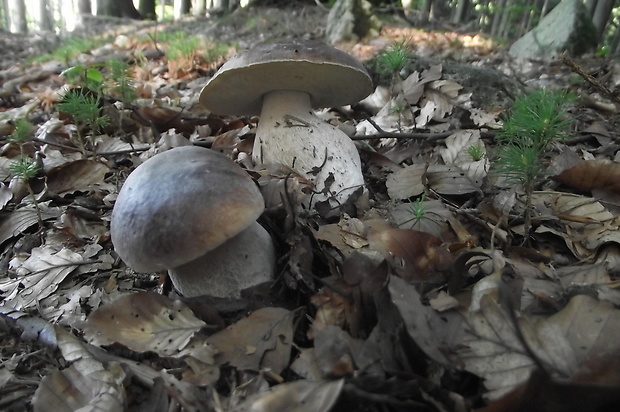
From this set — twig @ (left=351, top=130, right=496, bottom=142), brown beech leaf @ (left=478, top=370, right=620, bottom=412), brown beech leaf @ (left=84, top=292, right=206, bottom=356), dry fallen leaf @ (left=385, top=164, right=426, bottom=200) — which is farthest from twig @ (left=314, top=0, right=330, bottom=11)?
brown beech leaf @ (left=478, top=370, right=620, bottom=412)

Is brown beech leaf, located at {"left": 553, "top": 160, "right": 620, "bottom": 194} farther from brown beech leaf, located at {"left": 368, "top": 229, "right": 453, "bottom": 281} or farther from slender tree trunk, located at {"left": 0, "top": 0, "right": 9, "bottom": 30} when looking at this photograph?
slender tree trunk, located at {"left": 0, "top": 0, "right": 9, "bottom": 30}

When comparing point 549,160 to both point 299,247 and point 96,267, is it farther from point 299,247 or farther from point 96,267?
point 96,267

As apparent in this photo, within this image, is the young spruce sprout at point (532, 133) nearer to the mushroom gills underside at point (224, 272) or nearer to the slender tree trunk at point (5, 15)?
the mushroom gills underside at point (224, 272)

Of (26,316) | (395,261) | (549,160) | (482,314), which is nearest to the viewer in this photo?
(482,314)

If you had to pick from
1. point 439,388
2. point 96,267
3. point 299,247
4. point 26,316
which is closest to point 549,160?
point 299,247

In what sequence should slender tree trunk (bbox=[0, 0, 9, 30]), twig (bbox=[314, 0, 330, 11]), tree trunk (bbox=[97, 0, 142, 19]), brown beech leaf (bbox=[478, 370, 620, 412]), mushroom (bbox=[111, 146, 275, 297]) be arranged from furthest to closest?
slender tree trunk (bbox=[0, 0, 9, 30]) → tree trunk (bbox=[97, 0, 142, 19]) → twig (bbox=[314, 0, 330, 11]) → mushroom (bbox=[111, 146, 275, 297]) → brown beech leaf (bbox=[478, 370, 620, 412])

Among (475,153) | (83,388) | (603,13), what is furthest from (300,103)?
(603,13)
